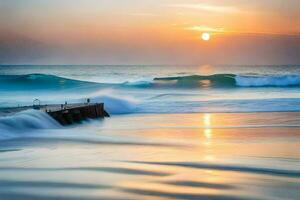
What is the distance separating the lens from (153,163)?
8.23m

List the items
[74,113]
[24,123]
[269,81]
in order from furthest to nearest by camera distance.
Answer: [269,81], [74,113], [24,123]

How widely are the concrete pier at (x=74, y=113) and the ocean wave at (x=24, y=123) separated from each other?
0.41 metres

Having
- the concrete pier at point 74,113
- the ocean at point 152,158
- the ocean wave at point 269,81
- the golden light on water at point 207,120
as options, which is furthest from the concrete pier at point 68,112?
the ocean wave at point 269,81

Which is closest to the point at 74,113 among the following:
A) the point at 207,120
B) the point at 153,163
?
the point at 207,120

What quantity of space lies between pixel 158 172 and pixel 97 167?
39.1 inches

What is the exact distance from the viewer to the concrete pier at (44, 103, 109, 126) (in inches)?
564

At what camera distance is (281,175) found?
725cm

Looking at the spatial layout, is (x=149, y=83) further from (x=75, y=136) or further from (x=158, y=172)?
(x=158, y=172)

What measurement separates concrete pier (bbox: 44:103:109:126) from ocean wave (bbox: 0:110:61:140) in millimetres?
414

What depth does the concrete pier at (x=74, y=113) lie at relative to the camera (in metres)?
14.3

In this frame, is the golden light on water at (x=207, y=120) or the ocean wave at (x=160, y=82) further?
the ocean wave at (x=160, y=82)

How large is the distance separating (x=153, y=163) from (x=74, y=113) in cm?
746

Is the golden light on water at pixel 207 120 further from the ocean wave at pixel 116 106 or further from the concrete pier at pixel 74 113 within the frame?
the ocean wave at pixel 116 106

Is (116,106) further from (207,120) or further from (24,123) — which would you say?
(24,123)
